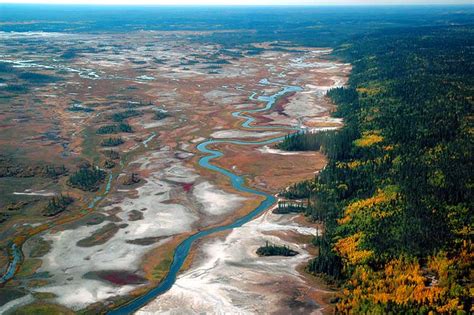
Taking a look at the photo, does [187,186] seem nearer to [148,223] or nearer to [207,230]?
[148,223]

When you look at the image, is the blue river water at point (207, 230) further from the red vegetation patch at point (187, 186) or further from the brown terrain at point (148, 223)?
the red vegetation patch at point (187, 186)

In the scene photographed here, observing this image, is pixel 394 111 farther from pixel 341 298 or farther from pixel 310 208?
pixel 341 298

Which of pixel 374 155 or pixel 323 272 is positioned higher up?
pixel 374 155

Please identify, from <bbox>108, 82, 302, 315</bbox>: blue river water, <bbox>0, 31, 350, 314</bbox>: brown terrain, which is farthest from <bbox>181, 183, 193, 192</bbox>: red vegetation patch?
<bbox>108, 82, 302, 315</bbox>: blue river water

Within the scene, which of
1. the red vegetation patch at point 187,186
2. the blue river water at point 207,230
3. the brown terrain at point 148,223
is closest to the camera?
the blue river water at point 207,230

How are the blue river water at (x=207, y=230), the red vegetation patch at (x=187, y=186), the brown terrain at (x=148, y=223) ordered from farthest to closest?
1. the red vegetation patch at (x=187, y=186)
2. the brown terrain at (x=148, y=223)
3. the blue river water at (x=207, y=230)

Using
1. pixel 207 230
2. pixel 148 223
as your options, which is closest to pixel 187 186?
pixel 148 223

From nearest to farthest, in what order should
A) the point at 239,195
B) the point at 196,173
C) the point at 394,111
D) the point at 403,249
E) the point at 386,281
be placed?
the point at 386,281, the point at 403,249, the point at 239,195, the point at 196,173, the point at 394,111

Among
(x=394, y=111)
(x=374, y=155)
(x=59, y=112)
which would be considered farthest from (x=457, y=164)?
(x=59, y=112)

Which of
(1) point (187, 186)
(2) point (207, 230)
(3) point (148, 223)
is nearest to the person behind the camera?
(2) point (207, 230)

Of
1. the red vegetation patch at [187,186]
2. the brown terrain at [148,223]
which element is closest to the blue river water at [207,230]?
the brown terrain at [148,223]

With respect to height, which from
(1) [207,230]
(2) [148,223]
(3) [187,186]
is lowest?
(1) [207,230]
